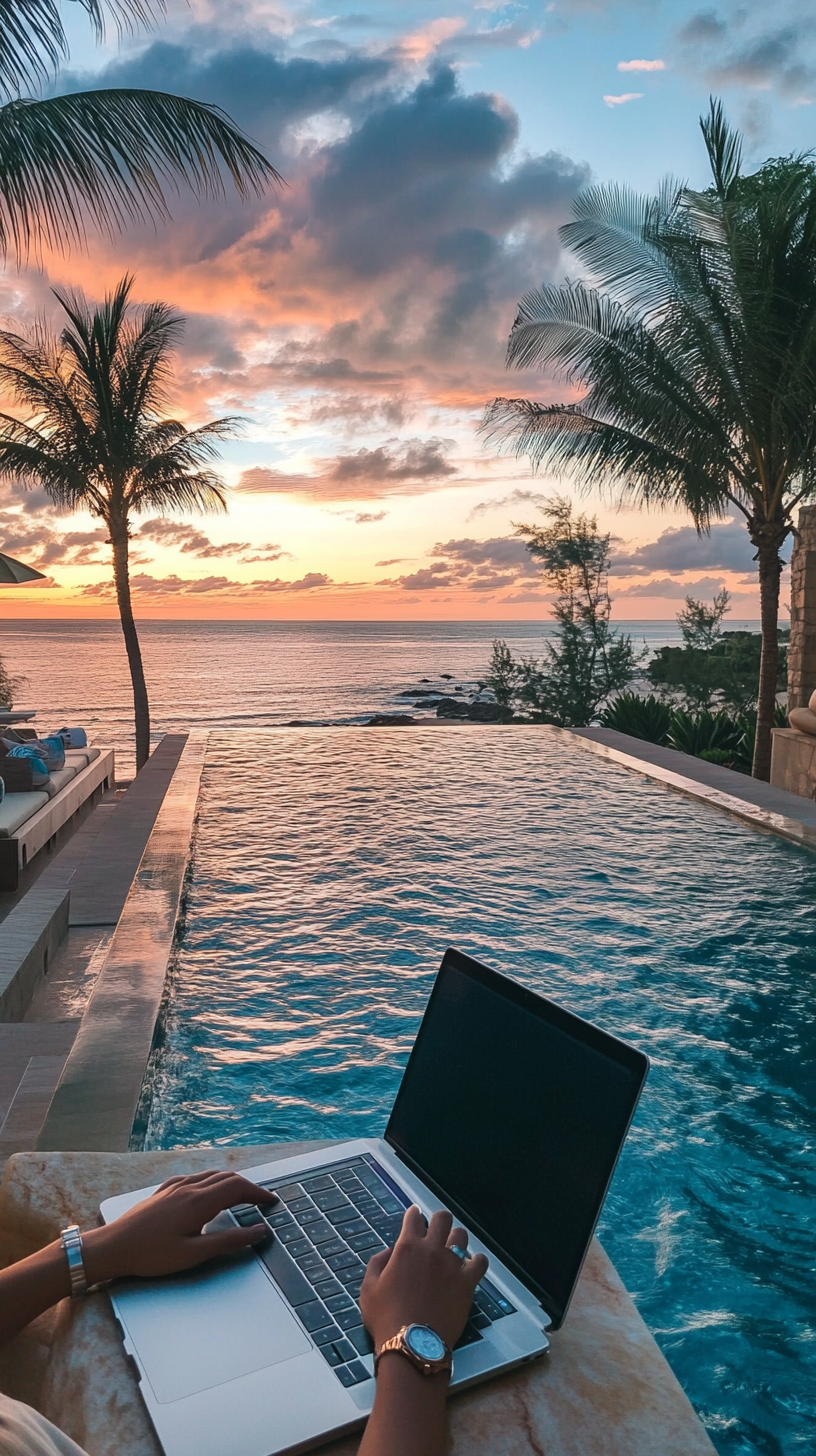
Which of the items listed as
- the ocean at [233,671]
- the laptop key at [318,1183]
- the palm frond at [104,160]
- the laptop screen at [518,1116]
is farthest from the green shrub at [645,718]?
the laptop key at [318,1183]

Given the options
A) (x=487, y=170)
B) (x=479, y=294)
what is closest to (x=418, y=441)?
(x=479, y=294)

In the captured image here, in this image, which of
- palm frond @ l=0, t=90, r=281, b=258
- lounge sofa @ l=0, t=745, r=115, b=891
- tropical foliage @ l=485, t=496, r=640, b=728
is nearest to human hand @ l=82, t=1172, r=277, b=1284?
lounge sofa @ l=0, t=745, r=115, b=891

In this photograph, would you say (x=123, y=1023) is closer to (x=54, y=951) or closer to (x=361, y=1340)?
(x=54, y=951)

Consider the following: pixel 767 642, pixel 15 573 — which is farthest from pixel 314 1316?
pixel 15 573

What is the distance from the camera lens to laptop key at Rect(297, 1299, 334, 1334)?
1033 millimetres

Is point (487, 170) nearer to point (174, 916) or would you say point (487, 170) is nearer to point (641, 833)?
point (641, 833)

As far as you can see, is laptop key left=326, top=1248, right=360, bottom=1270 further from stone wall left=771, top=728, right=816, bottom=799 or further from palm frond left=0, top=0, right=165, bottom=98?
stone wall left=771, top=728, right=816, bottom=799

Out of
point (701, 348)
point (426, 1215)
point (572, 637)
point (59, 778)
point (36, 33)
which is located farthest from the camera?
point (572, 637)

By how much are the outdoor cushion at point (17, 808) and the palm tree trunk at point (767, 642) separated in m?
6.84

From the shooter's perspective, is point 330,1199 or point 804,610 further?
point 804,610

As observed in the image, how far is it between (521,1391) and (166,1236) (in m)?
0.42

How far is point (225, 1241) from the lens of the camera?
1100 millimetres

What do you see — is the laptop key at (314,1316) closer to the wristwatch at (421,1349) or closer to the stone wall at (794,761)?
the wristwatch at (421,1349)

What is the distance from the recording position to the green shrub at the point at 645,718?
1222 centimetres
